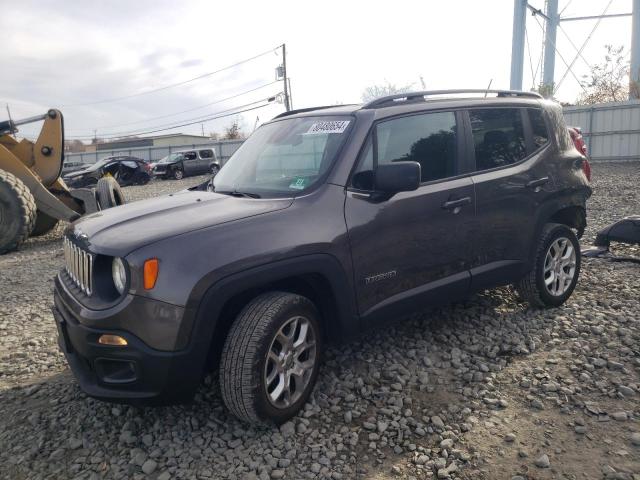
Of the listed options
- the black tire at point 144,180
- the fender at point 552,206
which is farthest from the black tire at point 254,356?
the black tire at point 144,180

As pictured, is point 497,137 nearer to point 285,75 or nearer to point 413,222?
point 413,222

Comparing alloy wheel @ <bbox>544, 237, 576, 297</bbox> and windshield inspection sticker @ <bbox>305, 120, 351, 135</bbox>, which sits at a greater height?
windshield inspection sticker @ <bbox>305, 120, 351, 135</bbox>

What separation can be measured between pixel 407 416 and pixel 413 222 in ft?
4.10

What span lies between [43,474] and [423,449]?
204 cm

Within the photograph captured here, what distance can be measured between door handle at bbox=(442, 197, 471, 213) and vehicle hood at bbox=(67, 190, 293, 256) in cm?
120

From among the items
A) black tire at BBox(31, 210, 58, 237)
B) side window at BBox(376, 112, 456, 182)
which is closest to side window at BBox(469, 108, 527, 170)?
side window at BBox(376, 112, 456, 182)

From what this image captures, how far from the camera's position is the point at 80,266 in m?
2.93

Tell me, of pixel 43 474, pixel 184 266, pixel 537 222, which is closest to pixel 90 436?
pixel 43 474

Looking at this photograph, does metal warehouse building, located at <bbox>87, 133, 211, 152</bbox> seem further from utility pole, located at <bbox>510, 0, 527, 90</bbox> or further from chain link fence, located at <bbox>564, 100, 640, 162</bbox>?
chain link fence, located at <bbox>564, 100, 640, 162</bbox>

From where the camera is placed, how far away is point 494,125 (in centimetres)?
411

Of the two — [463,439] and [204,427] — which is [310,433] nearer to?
[204,427]

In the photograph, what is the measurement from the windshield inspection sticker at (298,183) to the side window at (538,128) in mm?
2285

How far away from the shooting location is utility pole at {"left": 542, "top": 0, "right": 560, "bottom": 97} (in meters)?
38.3

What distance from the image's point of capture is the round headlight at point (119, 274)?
2566mm
